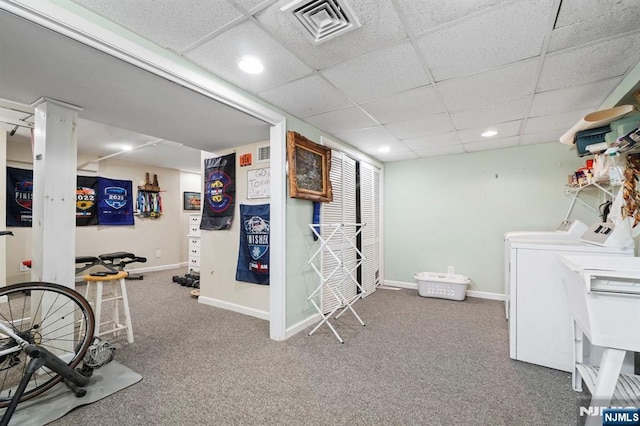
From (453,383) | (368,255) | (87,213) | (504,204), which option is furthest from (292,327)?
(87,213)

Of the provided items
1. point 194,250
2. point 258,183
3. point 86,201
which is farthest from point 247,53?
point 86,201

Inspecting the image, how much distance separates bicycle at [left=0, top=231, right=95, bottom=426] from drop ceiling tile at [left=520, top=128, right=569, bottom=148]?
488 centimetres

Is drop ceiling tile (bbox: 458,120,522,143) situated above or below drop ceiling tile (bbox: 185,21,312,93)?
below

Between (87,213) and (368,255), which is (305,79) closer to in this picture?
(368,255)

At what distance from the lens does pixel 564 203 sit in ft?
12.1

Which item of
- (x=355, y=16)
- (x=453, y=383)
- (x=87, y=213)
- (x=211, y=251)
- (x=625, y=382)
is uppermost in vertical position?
(x=355, y=16)

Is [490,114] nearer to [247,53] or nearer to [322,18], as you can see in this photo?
[322,18]

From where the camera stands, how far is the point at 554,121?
2.95 meters

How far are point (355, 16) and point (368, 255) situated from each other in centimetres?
345

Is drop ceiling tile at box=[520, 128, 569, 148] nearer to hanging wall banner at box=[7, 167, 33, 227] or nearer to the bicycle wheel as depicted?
the bicycle wheel

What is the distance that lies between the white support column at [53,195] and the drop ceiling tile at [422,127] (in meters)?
2.95

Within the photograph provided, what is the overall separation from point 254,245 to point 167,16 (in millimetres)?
2351

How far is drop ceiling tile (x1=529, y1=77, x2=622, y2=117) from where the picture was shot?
2163 millimetres

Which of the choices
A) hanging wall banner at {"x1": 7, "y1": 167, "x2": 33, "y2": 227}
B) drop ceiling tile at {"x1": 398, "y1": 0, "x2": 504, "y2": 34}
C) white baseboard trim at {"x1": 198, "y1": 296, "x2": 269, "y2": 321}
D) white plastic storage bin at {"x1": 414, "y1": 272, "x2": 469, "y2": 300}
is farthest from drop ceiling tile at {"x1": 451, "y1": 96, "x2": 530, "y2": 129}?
hanging wall banner at {"x1": 7, "y1": 167, "x2": 33, "y2": 227}
